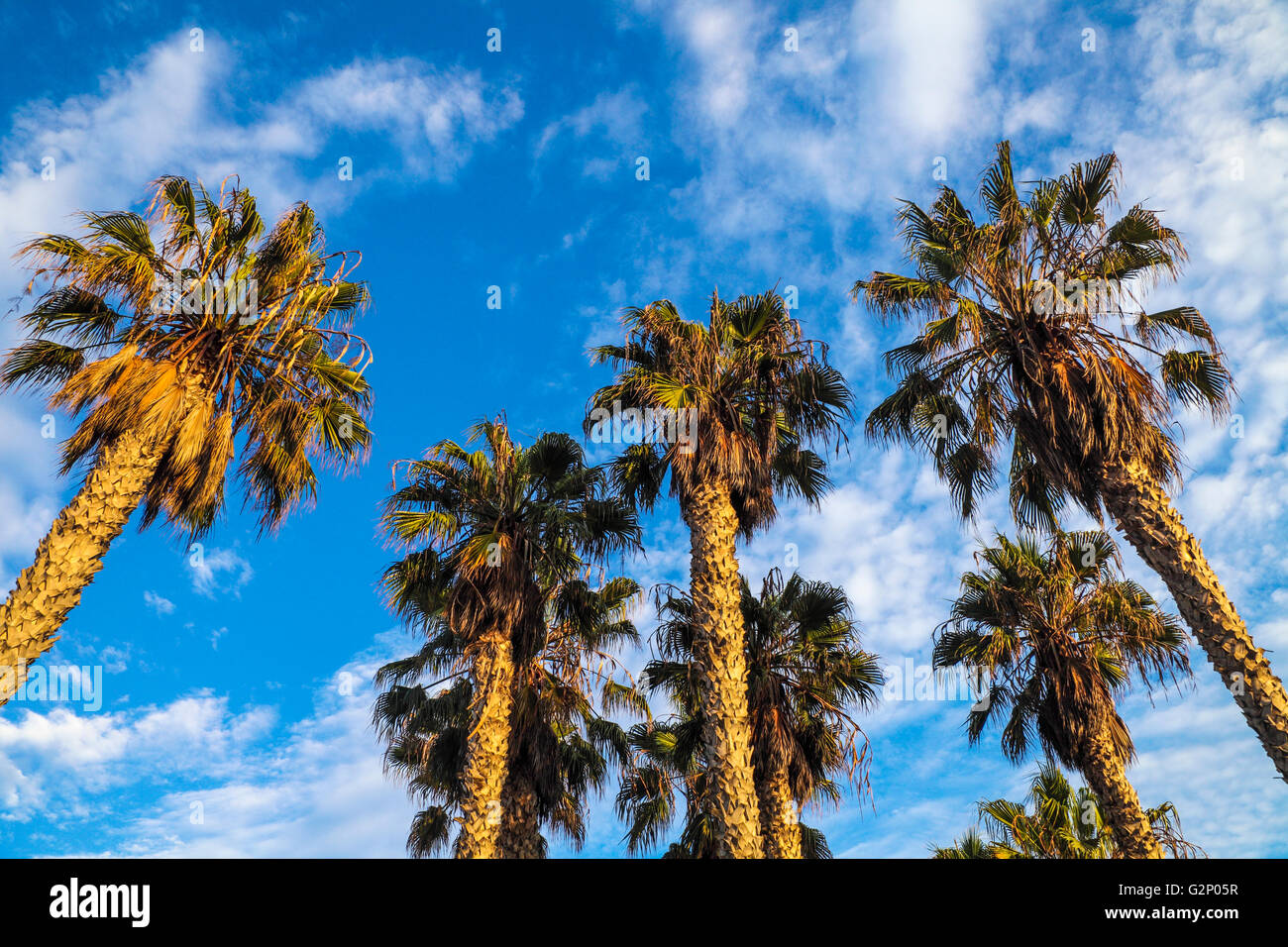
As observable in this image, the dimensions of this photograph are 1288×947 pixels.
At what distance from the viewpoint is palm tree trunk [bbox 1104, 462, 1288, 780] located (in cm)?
856

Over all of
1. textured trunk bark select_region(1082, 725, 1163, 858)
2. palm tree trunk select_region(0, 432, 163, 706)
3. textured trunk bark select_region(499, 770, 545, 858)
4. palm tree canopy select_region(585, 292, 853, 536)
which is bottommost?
textured trunk bark select_region(1082, 725, 1163, 858)

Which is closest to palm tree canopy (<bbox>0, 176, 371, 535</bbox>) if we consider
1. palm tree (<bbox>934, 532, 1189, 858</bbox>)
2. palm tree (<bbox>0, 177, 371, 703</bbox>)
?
palm tree (<bbox>0, 177, 371, 703</bbox>)

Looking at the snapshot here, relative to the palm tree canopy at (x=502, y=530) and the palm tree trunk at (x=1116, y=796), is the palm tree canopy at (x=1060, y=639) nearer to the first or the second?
the palm tree trunk at (x=1116, y=796)

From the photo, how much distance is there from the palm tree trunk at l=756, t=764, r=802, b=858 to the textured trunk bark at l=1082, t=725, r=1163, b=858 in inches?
210

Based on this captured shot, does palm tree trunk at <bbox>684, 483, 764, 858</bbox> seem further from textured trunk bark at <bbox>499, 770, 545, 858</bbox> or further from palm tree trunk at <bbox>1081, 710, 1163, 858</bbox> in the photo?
palm tree trunk at <bbox>1081, 710, 1163, 858</bbox>

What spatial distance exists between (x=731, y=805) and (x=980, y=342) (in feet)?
24.9

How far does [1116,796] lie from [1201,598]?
18.0 ft

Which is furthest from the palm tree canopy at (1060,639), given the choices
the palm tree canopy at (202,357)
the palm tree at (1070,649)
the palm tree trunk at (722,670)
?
the palm tree canopy at (202,357)

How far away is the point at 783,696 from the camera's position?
531 inches

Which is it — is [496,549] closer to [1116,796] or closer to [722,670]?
[722,670]

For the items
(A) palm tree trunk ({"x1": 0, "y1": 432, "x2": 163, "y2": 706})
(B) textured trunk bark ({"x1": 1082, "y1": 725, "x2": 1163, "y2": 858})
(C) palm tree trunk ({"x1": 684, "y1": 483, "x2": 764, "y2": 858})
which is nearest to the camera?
(A) palm tree trunk ({"x1": 0, "y1": 432, "x2": 163, "y2": 706})

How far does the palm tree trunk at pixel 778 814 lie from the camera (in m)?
12.8

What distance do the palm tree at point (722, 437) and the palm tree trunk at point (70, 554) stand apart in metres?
6.72

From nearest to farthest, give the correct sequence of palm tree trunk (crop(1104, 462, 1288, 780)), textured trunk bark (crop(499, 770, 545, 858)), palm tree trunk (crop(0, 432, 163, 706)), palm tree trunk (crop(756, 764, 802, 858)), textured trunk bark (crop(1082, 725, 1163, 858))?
palm tree trunk (crop(0, 432, 163, 706)), palm tree trunk (crop(1104, 462, 1288, 780)), textured trunk bark (crop(1082, 725, 1163, 858)), palm tree trunk (crop(756, 764, 802, 858)), textured trunk bark (crop(499, 770, 545, 858))
